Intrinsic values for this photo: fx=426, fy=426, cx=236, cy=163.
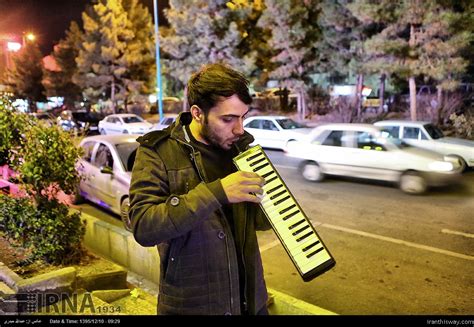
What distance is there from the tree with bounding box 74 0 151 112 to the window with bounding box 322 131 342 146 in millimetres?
22221

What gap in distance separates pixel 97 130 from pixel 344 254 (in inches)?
842

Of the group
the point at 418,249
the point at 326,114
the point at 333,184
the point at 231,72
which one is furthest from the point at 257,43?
the point at 231,72

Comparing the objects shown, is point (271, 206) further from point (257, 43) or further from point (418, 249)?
point (257, 43)

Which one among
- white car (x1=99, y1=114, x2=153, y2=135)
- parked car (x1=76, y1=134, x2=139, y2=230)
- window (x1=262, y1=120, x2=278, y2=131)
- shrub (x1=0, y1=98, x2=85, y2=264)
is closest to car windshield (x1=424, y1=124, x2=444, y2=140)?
window (x1=262, y1=120, x2=278, y2=131)

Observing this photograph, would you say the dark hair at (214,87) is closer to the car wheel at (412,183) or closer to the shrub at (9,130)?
the shrub at (9,130)

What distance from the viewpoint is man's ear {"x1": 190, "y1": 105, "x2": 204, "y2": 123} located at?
70.6 inches

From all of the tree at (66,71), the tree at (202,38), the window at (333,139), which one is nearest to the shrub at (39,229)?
the window at (333,139)

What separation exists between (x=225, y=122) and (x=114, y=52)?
29.5 m

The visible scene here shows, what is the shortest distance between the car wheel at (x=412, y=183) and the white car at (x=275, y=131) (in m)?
6.07

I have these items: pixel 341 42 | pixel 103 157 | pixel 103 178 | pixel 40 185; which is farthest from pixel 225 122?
pixel 341 42

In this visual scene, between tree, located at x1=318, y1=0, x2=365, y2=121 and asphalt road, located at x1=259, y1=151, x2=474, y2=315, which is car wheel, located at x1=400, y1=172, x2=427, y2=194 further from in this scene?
tree, located at x1=318, y1=0, x2=365, y2=121

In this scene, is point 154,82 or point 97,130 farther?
point 154,82

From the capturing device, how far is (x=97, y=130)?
24.5 m

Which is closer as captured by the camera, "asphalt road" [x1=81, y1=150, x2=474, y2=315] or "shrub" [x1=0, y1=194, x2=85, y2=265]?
"shrub" [x1=0, y1=194, x2=85, y2=265]
